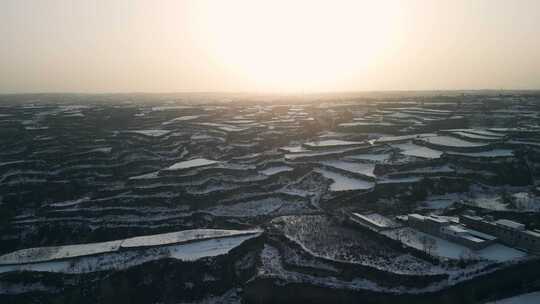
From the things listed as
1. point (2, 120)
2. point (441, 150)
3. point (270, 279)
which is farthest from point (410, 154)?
point (2, 120)

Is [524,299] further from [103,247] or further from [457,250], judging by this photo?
[103,247]

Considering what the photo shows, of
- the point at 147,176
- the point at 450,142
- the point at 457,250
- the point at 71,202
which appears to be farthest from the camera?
the point at 450,142

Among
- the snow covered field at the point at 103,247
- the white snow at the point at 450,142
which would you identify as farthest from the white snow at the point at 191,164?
the white snow at the point at 450,142

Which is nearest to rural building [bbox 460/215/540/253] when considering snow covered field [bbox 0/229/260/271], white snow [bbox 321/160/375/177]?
white snow [bbox 321/160/375/177]

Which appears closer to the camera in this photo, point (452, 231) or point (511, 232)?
point (511, 232)

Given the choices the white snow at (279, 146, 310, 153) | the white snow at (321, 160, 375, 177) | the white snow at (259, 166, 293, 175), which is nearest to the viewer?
the white snow at (321, 160, 375, 177)

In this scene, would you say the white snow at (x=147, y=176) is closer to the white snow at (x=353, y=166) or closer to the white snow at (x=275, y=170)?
the white snow at (x=275, y=170)

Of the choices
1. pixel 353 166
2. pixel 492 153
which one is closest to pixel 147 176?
pixel 353 166

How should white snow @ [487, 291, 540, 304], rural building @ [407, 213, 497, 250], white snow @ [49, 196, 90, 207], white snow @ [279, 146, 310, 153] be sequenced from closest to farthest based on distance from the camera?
1. white snow @ [487, 291, 540, 304]
2. rural building @ [407, 213, 497, 250]
3. white snow @ [49, 196, 90, 207]
4. white snow @ [279, 146, 310, 153]

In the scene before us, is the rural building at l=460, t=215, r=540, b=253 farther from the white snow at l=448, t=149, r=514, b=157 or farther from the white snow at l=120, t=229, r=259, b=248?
the white snow at l=448, t=149, r=514, b=157
